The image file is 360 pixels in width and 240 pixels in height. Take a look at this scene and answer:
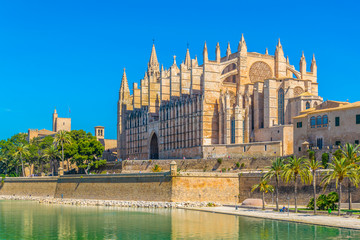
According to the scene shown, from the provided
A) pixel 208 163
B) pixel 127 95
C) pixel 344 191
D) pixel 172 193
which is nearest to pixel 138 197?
pixel 172 193

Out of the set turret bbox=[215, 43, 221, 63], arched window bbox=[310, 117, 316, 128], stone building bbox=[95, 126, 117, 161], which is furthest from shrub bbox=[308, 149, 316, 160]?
stone building bbox=[95, 126, 117, 161]

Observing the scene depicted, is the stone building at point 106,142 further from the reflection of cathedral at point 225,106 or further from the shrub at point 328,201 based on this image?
the shrub at point 328,201

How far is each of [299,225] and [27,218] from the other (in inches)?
957

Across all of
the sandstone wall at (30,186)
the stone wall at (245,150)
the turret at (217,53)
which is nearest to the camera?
the stone wall at (245,150)

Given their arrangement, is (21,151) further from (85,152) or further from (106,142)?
(106,142)

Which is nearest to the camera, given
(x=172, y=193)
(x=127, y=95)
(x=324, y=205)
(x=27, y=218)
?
(x=324, y=205)

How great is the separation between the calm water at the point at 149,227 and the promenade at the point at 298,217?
45cm

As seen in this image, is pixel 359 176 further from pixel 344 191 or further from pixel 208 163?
pixel 208 163

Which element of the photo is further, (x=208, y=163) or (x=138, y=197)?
(x=208, y=163)

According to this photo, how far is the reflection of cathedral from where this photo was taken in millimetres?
64562

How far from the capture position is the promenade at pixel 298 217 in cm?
3554

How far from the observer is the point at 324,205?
136ft

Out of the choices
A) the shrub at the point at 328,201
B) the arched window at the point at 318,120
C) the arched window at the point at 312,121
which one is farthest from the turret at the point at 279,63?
the shrub at the point at 328,201

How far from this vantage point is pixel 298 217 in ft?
130
